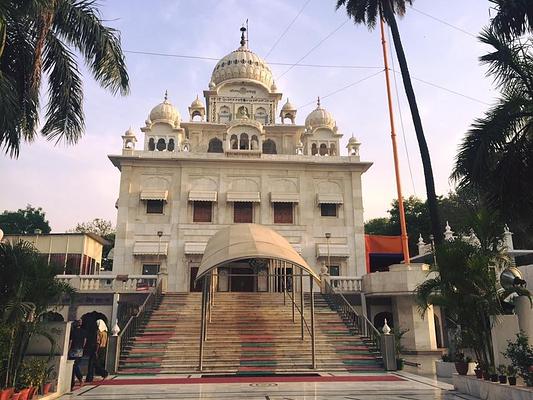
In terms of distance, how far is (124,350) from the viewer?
13297 millimetres

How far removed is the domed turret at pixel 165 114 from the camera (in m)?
31.8

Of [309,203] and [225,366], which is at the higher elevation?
[309,203]

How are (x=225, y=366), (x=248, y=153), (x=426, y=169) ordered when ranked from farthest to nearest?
(x=248, y=153), (x=426, y=169), (x=225, y=366)

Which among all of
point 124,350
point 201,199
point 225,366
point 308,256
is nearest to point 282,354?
point 225,366

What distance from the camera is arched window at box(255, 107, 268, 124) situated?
34.0m

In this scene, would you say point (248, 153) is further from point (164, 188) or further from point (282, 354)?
point (282, 354)

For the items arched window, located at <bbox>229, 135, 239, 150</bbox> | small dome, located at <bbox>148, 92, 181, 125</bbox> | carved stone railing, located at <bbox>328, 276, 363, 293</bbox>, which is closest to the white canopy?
carved stone railing, located at <bbox>328, 276, 363, 293</bbox>

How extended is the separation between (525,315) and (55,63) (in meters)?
11.9

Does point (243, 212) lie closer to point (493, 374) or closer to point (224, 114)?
point (224, 114)

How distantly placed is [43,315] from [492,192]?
1039cm

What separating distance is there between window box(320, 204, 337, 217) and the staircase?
29.2 feet

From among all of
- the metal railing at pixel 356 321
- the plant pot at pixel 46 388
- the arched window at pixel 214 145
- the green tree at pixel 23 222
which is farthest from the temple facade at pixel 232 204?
the green tree at pixel 23 222

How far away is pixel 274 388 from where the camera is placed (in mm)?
9531

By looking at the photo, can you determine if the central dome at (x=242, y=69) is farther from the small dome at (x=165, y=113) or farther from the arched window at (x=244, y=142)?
the arched window at (x=244, y=142)
